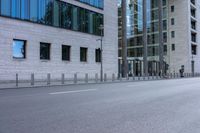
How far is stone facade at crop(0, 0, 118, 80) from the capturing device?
→ 1169 inches

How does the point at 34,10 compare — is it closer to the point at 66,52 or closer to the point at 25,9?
the point at 25,9

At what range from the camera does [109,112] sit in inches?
336

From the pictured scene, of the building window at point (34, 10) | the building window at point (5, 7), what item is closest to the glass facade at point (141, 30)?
the building window at point (34, 10)

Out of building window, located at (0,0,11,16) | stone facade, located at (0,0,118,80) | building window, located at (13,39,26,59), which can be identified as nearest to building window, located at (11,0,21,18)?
building window, located at (0,0,11,16)

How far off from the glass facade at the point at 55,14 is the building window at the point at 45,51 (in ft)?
7.89

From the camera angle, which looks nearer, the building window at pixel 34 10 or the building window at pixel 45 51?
the building window at pixel 34 10

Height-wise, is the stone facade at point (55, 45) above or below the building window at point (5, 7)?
below

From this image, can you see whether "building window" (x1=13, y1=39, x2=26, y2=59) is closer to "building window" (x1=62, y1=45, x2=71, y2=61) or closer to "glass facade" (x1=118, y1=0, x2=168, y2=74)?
"building window" (x1=62, y1=45, x2=71, y2=61)

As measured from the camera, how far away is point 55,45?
35.2 metres

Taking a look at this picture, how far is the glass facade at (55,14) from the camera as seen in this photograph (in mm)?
30859

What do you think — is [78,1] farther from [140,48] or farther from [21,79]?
[140,48]

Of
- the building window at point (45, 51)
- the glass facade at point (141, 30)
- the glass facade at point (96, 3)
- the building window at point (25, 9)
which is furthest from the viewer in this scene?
the glass facade at point (141, 30)

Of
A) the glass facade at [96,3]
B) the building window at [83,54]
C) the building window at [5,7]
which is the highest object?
the glass facade at [96,3]

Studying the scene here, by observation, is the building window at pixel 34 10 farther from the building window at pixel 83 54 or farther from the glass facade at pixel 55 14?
the building window at pixel 83 54
